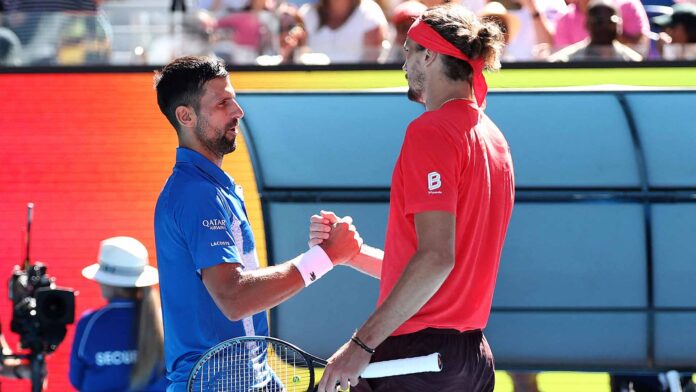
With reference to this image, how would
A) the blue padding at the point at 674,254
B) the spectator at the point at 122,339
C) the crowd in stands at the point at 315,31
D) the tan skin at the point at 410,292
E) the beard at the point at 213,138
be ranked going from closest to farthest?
the tan skin at the point at 410,292 < the beard at the point at 213,138 < the spectator at the point at 122,339 < the blue padding at the point at 674,254 < the crowd in stands at the point at 315,31

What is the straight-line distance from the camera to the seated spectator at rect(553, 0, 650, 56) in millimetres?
5598

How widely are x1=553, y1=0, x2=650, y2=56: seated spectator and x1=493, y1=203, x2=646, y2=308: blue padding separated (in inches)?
34.3

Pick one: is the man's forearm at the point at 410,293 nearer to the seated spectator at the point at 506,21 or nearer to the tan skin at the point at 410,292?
the tan skin at the point at 410,292

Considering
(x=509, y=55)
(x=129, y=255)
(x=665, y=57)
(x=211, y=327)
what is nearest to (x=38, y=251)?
(x=129, y=255)

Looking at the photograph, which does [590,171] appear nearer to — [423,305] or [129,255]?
[129,255]

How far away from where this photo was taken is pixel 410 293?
2689 mm

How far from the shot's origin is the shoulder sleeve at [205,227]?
2922mm

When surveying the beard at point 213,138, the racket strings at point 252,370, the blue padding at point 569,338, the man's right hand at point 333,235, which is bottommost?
the blue padding at point 569,338

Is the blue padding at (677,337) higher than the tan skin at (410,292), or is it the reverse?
the tan skin at (410,292)

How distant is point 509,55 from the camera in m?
5.63

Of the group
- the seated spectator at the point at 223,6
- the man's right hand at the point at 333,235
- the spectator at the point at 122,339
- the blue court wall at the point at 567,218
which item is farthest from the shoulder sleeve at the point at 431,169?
the seated spectator at the point at 223,6

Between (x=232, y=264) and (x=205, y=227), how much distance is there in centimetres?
13

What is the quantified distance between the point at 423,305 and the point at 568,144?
2.87 metres

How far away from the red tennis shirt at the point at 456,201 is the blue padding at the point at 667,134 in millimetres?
2654
